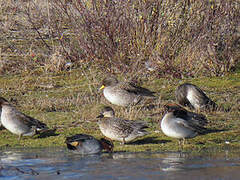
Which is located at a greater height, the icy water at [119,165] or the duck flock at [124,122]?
the duck flock at [124,122]

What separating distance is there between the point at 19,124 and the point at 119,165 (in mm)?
3369

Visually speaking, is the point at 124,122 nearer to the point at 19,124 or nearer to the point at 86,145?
the point at 86,145

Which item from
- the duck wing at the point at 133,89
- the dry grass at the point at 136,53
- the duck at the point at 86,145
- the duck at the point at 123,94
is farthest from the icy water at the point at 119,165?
the dry grass at the point at 136,53

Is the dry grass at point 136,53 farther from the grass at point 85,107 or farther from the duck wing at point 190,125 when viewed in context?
the duck wing at point 190,125

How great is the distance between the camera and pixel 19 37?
835 inches

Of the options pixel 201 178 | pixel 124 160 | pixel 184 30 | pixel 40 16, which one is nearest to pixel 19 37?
pixel 40 16

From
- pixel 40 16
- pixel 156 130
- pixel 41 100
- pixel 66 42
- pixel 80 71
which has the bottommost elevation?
pixel 156 130

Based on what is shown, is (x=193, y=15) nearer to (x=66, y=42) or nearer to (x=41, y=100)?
(x=66, y=42)

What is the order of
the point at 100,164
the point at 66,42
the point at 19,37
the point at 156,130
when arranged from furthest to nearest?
the point at 19,37
the point at 66,42
the point at 156,130
the point at 100,164

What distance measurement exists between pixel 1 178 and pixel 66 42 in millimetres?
11998

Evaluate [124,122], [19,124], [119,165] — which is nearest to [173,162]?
[119,165]

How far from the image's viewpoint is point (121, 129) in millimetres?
10836

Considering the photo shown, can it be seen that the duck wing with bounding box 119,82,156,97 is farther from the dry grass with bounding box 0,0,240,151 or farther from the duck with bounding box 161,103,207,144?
the duck with bounding box 161,103,207,144

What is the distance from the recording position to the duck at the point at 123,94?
1403 centimetres
